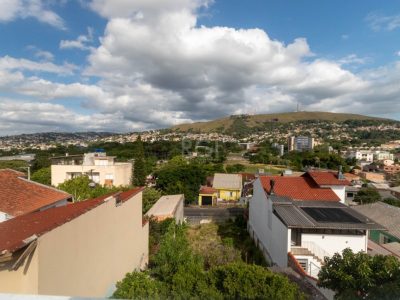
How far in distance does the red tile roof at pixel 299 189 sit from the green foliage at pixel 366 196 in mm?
19253

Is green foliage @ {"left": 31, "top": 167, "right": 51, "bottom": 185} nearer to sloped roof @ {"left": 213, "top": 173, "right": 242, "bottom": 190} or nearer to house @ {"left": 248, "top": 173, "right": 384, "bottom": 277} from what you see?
sloped roof @ {"left": 213, "top": 173, "right": 242, "bottom": 190}

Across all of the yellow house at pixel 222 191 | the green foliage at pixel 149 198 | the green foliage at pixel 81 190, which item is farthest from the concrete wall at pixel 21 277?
the yellow house at pixel 222 191

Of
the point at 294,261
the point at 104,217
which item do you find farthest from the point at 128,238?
the point at 294,261

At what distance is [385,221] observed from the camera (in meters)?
22.2

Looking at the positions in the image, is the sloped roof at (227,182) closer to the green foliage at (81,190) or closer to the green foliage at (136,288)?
the green foliage at (81,190)

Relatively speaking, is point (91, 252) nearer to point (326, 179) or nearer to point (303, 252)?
point (303, 252)

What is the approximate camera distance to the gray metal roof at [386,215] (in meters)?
20.8

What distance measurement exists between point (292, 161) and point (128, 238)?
68.5 meters

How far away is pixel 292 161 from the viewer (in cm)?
7425

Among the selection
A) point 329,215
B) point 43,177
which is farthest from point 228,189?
point 329,215

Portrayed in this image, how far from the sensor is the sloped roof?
4194 centimetres

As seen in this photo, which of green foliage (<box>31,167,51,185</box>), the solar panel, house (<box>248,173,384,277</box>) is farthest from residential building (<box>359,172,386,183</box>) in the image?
green foliage (<box>31,167,51,185</box>)

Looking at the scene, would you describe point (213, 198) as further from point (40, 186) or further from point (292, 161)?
point (292, 161)

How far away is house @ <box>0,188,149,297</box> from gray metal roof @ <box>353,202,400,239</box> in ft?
62.3
